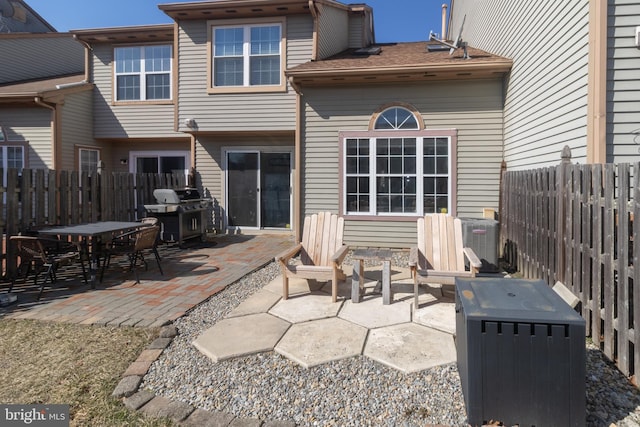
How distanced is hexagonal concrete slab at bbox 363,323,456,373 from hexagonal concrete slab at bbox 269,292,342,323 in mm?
701

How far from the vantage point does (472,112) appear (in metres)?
7.55

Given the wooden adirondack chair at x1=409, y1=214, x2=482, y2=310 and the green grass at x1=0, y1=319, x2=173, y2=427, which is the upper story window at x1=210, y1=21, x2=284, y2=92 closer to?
the wooden adirondack chair at x1=409, y1=214, x2=482, y2=310

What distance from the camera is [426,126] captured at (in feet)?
25.3

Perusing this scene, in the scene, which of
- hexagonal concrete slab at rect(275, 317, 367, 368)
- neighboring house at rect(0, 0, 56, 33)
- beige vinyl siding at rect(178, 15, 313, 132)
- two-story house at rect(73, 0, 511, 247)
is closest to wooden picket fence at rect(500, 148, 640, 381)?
hexagonal concrete slab at rect(275, 317, 367, 368)

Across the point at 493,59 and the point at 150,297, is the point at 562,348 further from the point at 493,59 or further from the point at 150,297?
the point at 493,59

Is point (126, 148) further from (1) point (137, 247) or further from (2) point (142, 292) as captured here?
(2) point (142, 292)

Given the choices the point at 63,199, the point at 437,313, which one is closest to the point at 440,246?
the point at 437,313

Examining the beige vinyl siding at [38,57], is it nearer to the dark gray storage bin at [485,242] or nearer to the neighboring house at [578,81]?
the neighboring house at [578,81]

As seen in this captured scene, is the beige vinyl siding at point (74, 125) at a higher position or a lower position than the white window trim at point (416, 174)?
higher

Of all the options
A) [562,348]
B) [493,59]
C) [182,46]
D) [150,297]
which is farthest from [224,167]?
[562,348]

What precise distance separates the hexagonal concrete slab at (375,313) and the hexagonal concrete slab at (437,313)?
0.13m

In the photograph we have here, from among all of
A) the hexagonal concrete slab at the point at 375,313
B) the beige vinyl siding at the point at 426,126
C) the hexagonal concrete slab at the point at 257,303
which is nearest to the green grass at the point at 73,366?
the hexagonal concrete slab at the point at 257,303

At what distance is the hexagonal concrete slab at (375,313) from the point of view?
3.86 meters

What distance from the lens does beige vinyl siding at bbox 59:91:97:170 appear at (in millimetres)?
10250
